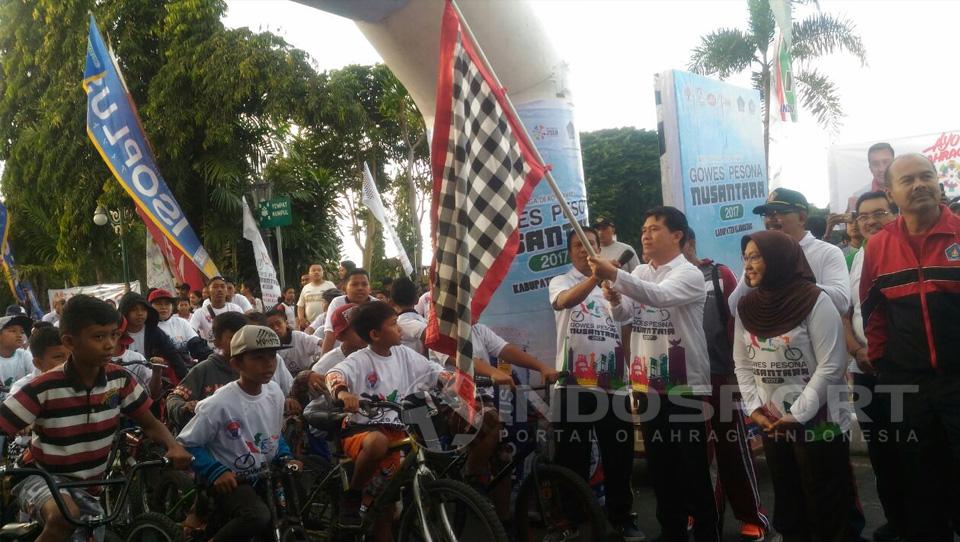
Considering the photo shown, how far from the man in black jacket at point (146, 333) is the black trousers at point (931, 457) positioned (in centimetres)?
588

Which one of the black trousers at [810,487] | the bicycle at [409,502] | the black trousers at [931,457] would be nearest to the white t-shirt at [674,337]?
the black trousers at [810,487]

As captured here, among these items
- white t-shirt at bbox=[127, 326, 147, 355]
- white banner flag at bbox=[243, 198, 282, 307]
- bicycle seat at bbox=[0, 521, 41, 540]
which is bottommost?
bicycle seat at bbox=[0, 521, 41, 540]

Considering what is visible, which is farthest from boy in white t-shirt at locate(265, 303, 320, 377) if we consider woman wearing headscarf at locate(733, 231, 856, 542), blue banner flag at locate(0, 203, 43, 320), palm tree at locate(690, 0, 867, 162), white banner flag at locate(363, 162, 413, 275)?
palm tree at locate(690, 0, 867, 162)

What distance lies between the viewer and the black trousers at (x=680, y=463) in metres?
5.16

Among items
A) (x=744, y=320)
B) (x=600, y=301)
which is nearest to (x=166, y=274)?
(x=600, y=301)

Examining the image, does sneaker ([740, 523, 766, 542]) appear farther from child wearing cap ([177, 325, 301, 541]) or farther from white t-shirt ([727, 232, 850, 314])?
child wearing cap ([177, 325, 301, 541])

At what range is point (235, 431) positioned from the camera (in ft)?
15.7

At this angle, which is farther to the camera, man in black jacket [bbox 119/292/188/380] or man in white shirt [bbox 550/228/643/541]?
man in black jacket [bbox 119/292/188/380]

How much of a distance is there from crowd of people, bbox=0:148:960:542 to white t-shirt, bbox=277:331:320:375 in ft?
4.46

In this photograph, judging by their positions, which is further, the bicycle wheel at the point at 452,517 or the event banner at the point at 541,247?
the event banner at the point at 541,247

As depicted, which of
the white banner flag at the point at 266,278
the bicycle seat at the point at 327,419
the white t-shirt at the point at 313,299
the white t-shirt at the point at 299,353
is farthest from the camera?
the white t-shirt at the point at 313,299

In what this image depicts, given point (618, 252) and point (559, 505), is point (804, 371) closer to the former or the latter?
point (559, 505)

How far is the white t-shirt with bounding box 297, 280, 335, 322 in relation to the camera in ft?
42.4

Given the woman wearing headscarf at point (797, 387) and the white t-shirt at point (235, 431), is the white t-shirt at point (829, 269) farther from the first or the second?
the white t-shirt at point (235, 431)
